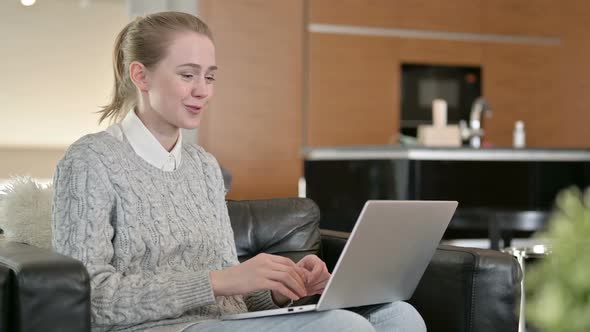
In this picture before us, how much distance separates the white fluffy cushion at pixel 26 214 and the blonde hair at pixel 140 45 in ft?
0.82

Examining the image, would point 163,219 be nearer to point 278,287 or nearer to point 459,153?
point 278,287

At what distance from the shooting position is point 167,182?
6.06ft

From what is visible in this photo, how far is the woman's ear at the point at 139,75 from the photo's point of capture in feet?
6.17

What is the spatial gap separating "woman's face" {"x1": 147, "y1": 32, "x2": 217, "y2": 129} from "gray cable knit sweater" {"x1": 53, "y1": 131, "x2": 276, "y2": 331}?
0.12 meters

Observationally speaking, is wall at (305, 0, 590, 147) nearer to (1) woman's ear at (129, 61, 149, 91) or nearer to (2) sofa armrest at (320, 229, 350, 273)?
(2) sofa armrest at (320, 229, 350, 273)

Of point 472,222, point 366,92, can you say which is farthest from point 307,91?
point 472,222

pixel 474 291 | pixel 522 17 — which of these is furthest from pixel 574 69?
pixel 474 291

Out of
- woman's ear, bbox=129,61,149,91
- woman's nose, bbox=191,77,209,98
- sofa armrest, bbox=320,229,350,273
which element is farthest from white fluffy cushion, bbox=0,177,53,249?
sofa armrest, bbox=320,229,350,273

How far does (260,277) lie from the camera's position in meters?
1.54

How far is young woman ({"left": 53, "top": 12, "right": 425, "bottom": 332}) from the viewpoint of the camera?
5.19 feet

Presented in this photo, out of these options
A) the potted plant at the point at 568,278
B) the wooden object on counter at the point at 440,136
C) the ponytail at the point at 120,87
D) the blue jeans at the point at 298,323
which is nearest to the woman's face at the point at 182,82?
the ponytail at the point at 120,87

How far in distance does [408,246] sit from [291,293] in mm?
261

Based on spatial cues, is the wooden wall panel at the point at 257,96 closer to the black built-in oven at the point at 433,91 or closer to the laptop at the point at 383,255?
the black built-in oven at the point at 433,91

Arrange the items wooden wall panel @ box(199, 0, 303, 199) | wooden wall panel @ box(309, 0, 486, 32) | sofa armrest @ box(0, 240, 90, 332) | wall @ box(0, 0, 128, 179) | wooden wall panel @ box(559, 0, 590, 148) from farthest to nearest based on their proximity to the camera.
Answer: wooden wall panel @ box(559, 0, 590, 148)
wooden wall panel @ box(309, 0, 486, 32)
wooden wall panel @ box(199, 0, 303, 199)
wall @ box(0, 0, 128, 179)
sofa armrest @ box(0, 240, 90, 332)
